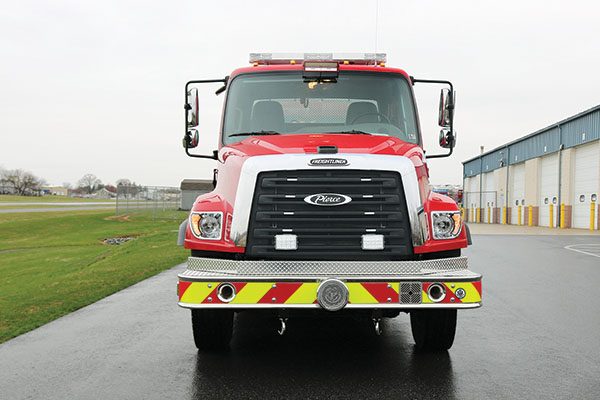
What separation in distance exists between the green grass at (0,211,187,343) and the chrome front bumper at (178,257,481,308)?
10.1ft

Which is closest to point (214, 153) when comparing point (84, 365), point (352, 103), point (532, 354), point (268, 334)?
point (352, 103)

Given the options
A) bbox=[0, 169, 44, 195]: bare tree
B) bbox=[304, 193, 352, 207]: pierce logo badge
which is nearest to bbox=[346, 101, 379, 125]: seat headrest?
bbox=[304, 193, 352, 207]: pierce logo badge

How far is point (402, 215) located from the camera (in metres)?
5.03

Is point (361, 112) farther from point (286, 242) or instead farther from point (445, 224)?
point (286, 242)

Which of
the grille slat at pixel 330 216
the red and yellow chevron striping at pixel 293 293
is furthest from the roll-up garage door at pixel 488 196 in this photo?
the red and yellow chevron striping at pixel 293 293

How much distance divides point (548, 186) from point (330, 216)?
3651 cm

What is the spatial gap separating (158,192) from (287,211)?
39.9m

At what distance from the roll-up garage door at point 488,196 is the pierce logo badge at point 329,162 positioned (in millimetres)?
48096

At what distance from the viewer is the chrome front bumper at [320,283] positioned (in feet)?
15.5

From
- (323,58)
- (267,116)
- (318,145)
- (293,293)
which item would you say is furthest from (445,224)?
(323,58)

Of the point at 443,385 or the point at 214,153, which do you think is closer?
the point at 443,385

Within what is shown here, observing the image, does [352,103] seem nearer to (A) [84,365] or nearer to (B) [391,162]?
(B) [391,162]

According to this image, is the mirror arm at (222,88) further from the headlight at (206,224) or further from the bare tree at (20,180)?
the bare tree at (20,180)

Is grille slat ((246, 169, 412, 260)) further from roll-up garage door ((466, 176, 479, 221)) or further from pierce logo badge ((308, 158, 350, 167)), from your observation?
roll-up garage door ((466, 176, 479, 221))
